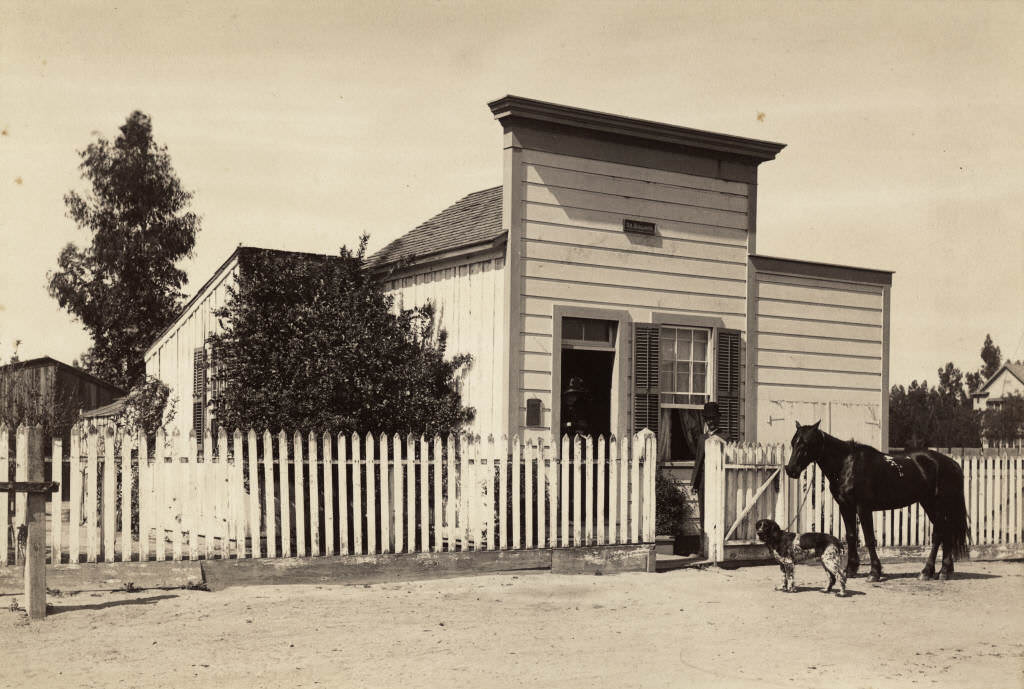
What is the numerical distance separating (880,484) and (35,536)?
847 cm

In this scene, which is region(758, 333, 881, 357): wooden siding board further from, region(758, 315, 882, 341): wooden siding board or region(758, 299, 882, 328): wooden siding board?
region(758, 299, 882, 328): wooden siding board

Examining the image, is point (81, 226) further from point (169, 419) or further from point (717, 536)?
point (717, 536)

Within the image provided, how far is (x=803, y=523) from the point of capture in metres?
13.7

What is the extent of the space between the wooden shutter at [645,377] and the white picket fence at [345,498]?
4.68 ft

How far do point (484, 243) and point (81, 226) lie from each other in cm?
2443

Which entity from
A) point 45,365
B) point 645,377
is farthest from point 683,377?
point 45,365

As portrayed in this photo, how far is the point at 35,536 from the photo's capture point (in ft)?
31.8

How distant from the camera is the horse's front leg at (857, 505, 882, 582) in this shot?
1214 cm

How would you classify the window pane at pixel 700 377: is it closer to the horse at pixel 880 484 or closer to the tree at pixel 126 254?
the horse at pixel 880 484

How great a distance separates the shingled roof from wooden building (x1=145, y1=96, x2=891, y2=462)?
56mm

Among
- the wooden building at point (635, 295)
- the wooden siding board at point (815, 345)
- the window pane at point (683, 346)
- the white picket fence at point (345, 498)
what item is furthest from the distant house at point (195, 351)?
the wooden siding board at point (815, 345)

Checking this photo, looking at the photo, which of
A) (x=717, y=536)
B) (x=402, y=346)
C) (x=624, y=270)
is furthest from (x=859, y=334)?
(x=402, y=346)

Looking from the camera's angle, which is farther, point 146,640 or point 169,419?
point 169,419

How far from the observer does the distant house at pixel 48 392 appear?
24.8 m
